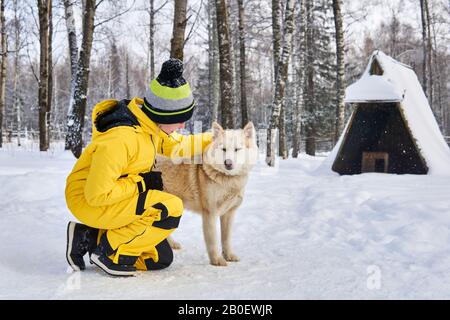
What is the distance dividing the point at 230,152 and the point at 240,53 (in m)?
13.5

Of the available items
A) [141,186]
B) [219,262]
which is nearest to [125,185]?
[141,186]

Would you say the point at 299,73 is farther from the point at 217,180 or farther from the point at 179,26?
the point at 217,180

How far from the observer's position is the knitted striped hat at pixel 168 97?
2.72 meters

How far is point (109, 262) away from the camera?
268cm

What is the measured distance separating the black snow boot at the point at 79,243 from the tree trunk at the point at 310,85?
17441 millimetres

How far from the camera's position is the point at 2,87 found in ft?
59.4

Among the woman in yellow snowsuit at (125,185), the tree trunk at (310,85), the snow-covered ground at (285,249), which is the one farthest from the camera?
the tree trunk at (310,85)

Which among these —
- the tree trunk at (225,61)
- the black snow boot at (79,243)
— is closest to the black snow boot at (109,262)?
the black snow boot at (79,243)

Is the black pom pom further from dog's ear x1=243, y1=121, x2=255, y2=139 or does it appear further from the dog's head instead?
dog's ear x1=243, y1=121, x2=255, y2=139

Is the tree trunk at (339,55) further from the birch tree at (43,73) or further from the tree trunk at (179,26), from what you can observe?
the birch tree at (43,73)

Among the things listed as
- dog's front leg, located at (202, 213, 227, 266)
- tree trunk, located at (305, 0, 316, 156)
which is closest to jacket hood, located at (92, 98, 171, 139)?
dog's front leg, located at (202, 213, 227, 266)
